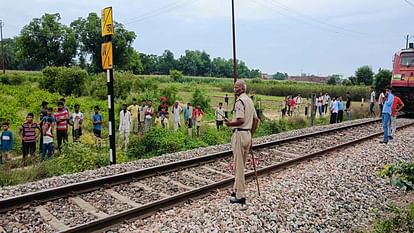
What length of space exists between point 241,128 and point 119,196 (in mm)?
2372

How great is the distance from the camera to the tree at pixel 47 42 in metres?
57.7

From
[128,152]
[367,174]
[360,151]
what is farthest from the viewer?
[128,152]

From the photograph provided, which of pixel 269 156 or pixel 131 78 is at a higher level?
pixel 131 78

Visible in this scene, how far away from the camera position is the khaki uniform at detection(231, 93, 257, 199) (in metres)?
5.85

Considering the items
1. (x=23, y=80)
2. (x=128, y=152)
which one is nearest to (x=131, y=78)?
(x=23, y=80)

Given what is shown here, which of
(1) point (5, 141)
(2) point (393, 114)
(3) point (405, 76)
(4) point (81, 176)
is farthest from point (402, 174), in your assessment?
(3) point (405, 76)

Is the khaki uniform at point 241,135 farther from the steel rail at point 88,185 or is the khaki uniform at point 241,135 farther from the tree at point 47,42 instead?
the tree at point 47,42

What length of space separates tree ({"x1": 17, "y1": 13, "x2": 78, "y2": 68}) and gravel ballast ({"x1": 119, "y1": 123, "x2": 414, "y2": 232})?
56.0m

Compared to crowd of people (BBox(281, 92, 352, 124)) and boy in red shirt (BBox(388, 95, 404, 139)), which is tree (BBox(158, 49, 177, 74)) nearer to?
crowd of people (BBox(281, 92, 352, 124))

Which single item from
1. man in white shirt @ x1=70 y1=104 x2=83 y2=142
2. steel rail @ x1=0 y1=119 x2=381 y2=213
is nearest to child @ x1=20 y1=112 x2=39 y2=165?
man in white shirt @ x1=70 y1=104 x2=83 y2=142

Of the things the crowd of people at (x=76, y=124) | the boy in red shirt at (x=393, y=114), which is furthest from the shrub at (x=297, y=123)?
the boy in red shirt at (x=393, y=114)

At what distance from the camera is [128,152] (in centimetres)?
1195

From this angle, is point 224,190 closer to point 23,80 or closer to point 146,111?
point 146,111

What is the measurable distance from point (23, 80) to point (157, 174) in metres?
39.1
